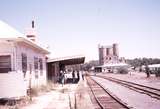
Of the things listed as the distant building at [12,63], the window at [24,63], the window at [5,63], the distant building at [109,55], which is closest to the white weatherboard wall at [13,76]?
the distant building at [12,63]

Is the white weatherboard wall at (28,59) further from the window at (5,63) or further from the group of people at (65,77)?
the group of people at (65,77)

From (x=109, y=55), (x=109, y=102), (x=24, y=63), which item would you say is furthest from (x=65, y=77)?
(x=109, y=55)

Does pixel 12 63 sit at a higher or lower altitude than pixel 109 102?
higher

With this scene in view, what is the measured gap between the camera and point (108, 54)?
7082 inches

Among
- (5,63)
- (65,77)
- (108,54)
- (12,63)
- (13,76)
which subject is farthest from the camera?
(108,54)

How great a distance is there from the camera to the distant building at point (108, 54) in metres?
173

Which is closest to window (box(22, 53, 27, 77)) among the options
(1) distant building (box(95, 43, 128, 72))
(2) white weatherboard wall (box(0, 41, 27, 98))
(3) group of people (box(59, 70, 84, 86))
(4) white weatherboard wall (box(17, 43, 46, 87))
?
(4) white weatherboard wall (box(17, 43, 46, 87))

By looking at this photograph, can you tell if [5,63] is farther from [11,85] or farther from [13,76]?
[11,85]

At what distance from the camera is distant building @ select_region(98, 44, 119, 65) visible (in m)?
173

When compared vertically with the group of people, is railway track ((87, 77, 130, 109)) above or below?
below

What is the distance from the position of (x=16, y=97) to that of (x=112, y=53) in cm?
16623

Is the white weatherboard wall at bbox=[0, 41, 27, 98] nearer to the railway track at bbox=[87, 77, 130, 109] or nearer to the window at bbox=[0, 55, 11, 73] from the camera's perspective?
the window at bbox=[0, 55, 11, 73]

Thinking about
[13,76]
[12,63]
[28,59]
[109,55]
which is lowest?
[13,76]

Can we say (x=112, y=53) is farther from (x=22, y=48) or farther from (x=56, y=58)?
(x=22, y=48)
